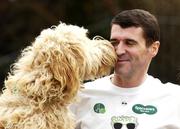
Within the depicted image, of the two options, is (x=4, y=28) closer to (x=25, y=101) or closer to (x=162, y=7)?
(x=162, y=7)

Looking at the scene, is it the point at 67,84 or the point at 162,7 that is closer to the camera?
the point at 67,84

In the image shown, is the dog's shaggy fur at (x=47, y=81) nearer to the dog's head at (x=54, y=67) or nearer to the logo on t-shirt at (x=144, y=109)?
the dog's head at (x=54, y=67)

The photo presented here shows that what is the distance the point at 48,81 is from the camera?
5.00 metres

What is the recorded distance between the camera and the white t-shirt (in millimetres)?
5363

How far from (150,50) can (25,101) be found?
1.22 metres

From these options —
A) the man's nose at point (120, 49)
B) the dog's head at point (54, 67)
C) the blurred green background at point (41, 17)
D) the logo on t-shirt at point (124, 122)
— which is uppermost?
the blurred green background at point (41, 17)

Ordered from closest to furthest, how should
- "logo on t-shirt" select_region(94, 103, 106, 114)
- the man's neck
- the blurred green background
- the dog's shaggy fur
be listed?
the dog's shaggy fur, "logo on t-shirt" select_region(94, 103, 106, 114), the man's neck, the blurred green background

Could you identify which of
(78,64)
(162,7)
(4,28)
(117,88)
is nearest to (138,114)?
(117,88)

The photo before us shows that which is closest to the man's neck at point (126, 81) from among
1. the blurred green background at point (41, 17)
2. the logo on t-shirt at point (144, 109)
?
the logo on t-shirt at point (144, 109)

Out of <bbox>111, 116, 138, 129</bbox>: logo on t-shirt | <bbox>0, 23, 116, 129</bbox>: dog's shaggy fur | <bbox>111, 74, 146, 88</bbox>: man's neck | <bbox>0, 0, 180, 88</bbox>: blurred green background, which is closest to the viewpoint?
<bbox>0, 23, 116, 129</bbox>: dog's shaggy fur

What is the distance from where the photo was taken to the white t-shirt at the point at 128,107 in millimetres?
5363

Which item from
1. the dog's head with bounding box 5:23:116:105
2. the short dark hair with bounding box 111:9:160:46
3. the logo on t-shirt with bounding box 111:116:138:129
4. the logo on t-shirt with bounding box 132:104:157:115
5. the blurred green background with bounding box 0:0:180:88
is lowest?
the logo on t-shirt with bounding box 111:116:138:129

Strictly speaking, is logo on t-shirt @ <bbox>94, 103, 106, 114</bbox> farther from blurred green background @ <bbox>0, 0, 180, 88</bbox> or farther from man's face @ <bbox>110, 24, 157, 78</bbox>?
blurred green background @ <bbox>0, 0, 180, 88</bbox>

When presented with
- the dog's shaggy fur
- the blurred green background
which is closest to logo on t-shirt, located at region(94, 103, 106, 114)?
the dog's shaggy fur
